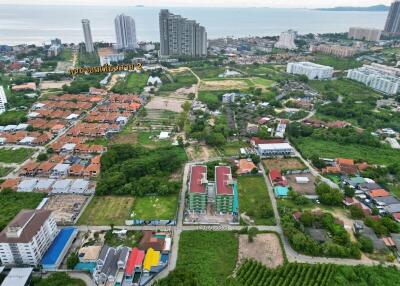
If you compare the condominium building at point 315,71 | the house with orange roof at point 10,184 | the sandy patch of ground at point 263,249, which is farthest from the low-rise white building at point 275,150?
the condominium building at point 315,71

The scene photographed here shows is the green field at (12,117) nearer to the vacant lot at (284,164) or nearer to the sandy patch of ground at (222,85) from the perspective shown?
the sandy patch of ground at (222,85)

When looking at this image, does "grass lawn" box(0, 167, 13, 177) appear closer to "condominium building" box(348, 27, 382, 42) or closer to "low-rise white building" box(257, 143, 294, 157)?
"low-rise white building" box(257, 143, 294, 157)

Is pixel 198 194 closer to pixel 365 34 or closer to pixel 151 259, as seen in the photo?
pixel 151 259

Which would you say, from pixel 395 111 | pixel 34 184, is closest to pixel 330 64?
Answer: pixel 395 111

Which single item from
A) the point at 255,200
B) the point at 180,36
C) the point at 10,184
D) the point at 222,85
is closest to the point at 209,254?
the point at 255,200

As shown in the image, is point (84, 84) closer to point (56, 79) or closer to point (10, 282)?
point (56, 79)
